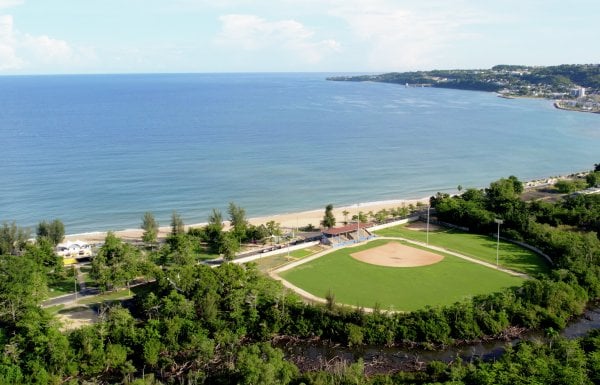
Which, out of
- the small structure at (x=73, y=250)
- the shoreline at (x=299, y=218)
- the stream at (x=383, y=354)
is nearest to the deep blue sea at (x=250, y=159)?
the shoreline at (x=299, y=218)

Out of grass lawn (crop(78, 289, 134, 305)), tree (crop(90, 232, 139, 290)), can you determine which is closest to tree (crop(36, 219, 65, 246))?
tree (crop(90, 232, 139, 290))

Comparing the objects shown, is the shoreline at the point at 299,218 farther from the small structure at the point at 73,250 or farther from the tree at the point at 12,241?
the tree at the point at 12,241

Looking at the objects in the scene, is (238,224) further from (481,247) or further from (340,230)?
(481,247)

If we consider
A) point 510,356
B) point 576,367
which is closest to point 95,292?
point 510,356

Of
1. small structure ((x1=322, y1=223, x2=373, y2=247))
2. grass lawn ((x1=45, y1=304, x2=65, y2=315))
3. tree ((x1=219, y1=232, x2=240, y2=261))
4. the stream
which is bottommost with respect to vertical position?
the stream

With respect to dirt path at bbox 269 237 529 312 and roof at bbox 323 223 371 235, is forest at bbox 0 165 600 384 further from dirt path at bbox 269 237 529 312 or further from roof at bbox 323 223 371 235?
roof at bbox 323 223 371 235

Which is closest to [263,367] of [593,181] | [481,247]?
[481,247]
